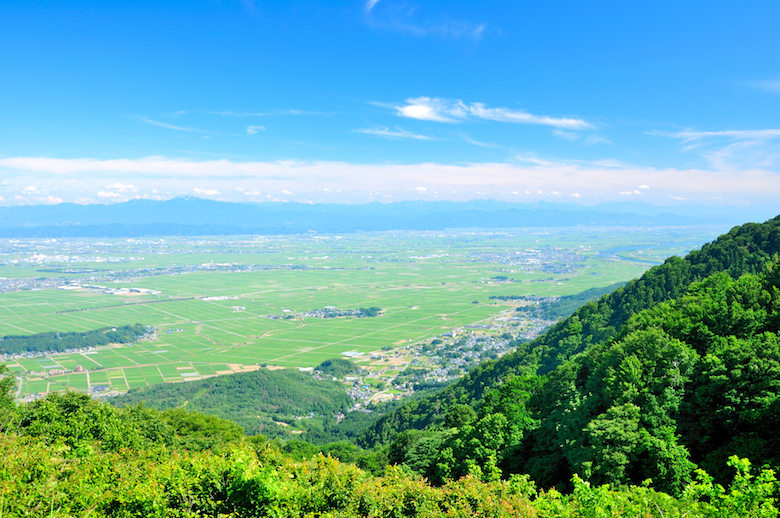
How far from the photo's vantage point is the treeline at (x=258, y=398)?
56812 millimetres

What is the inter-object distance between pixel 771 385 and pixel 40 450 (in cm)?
2388

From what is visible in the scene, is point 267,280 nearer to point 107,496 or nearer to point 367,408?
point 367,408

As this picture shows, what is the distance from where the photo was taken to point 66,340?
88.6 metres

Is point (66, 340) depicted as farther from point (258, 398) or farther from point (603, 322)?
point (603, 322)

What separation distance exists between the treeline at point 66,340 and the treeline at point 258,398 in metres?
34.2

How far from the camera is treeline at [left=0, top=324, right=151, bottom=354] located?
85.2m

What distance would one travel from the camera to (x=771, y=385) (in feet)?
56.6

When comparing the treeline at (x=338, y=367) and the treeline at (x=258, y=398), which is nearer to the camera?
the treeline at (x=258, y=398)

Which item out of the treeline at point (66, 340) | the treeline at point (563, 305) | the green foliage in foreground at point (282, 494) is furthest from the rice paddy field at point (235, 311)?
the green foliage in foreground at point (282, 494)

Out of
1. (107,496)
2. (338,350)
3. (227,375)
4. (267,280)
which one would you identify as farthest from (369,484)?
(267,280)

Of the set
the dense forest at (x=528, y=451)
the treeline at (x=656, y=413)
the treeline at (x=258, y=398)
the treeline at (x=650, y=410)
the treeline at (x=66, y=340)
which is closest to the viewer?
the dense forest at (x=528, y=451)

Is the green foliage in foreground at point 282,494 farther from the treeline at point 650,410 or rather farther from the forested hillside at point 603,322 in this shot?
the forested hillside at point 603,322

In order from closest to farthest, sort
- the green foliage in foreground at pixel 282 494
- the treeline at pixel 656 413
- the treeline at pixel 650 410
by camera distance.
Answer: the green foliage in foreground at pixel 282 494, the treeline at pixel 656 413, the treeline at pixel 650 410

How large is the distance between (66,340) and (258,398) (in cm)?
5017
